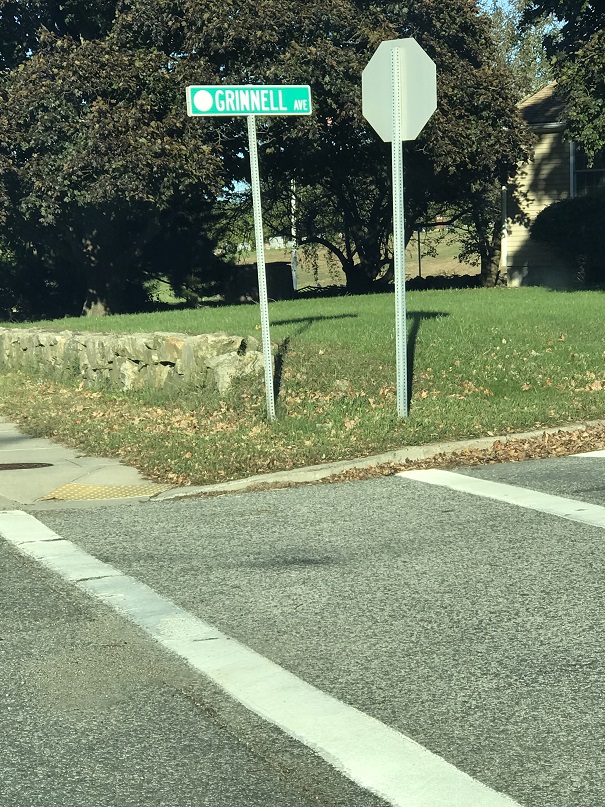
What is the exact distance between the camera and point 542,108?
31.1 meters

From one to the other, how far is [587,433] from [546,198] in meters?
20.6

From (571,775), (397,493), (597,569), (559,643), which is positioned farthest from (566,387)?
(571,775)

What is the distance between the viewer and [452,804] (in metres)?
3.63

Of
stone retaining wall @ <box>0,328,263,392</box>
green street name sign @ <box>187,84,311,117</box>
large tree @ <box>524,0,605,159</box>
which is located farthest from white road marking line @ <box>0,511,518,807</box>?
large tree @ <box>524,0,605,159</box>

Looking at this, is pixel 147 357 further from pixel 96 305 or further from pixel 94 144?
pixel 96 305

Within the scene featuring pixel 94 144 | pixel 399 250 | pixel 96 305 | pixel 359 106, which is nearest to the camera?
pixel 399 250

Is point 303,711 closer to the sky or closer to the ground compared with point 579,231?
closer to the ground

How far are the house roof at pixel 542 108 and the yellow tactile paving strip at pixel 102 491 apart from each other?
74.5ft

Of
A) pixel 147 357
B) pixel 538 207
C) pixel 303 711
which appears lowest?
pixel 303 711

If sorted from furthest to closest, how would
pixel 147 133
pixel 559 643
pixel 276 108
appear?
pixel 147 133 < pixel 276 108 < pixel 559 643

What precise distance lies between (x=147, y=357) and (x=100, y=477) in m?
4.72

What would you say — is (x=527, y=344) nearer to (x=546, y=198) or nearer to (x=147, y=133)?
(x=147, y=133)

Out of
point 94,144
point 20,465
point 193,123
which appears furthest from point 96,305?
point 20,465

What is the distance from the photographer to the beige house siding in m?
30.0
